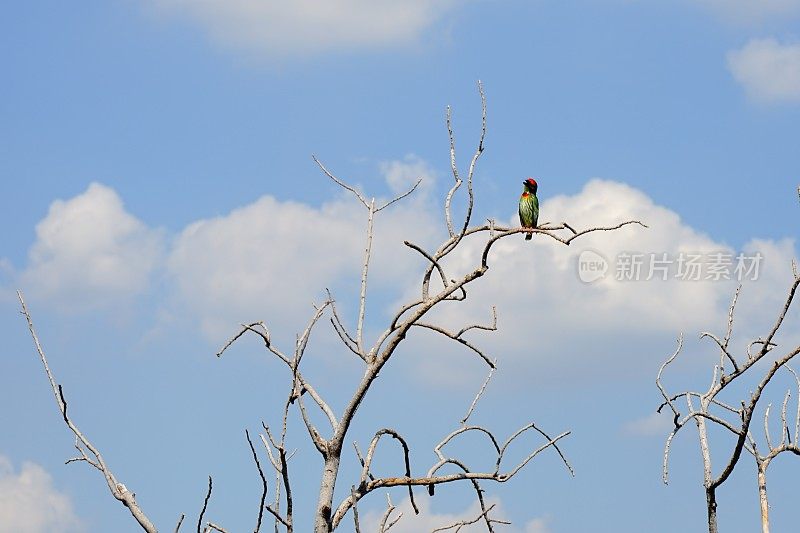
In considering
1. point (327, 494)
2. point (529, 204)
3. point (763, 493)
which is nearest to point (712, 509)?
point (763, 493)

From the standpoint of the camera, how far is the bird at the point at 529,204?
47.2 ft

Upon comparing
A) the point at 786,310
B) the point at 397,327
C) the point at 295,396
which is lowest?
the point at 295,396

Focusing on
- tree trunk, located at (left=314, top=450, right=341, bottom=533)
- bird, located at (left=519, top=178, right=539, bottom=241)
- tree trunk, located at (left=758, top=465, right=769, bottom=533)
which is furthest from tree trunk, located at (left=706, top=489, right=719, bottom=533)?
bird, located at (left=519, top=178, right=539, bottom=241)

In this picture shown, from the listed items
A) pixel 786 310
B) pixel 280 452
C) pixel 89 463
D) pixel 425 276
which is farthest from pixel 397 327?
pixel 786 310

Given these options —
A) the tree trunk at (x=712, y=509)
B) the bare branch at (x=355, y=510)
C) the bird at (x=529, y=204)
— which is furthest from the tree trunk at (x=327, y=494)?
the bird at (x=529, y=204)

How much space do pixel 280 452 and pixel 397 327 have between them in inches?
48.2

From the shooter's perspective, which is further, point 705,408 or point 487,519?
point 705,408

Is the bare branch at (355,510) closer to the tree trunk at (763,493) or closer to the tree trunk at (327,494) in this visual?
the tree trunk at (327,494)

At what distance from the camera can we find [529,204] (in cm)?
1446

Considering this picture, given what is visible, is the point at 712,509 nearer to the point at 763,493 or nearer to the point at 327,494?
the point at 763,493

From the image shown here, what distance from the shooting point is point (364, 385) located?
20.2ft

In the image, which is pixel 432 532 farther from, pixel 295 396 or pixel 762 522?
pixel 762 522

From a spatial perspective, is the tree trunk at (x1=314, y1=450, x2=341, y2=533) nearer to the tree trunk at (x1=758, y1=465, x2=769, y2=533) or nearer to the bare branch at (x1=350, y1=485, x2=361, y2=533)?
the bare branch at (x1=350, y1=485, x2=361, y2=533)

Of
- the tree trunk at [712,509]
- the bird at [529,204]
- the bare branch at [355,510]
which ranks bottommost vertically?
the bare branch at [355,510]
